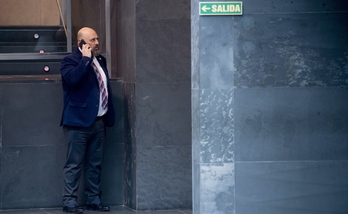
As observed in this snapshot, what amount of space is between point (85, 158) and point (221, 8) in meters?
3.10

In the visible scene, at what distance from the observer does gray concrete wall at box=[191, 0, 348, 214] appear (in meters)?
8.04

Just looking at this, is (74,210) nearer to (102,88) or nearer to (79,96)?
(79,96)

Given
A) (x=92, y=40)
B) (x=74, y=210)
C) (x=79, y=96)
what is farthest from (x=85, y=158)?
(x=92, y=40)

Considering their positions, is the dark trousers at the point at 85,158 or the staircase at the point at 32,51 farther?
the staircase at the point at 32,51

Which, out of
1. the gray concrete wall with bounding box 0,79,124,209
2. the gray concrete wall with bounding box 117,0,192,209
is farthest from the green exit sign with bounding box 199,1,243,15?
the gray concrete wall with bounding box 0,79,124,209

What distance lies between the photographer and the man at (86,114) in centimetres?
980

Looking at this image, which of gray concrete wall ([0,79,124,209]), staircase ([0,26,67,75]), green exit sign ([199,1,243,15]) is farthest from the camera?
staircase ([0,26,67,75])

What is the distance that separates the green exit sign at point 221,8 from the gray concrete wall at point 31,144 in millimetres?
2914

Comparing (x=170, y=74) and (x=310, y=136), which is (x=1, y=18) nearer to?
(x=170, y=74)

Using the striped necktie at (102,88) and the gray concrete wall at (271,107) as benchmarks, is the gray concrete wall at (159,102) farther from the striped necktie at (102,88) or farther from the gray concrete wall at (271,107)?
the gray concrete wall at (271,107)

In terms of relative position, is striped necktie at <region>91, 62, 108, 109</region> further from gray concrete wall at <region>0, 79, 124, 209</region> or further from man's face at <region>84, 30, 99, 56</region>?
gray concrete wall at <region>0, 79, 124, 209</region>

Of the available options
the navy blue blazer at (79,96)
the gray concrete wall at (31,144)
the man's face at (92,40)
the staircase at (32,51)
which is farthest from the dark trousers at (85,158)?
the staircase at (32,51)

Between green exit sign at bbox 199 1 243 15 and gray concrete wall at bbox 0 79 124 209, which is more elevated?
green exit sign at bbox 199 1 243 15

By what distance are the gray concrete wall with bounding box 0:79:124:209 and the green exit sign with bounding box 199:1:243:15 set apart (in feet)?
9.56
